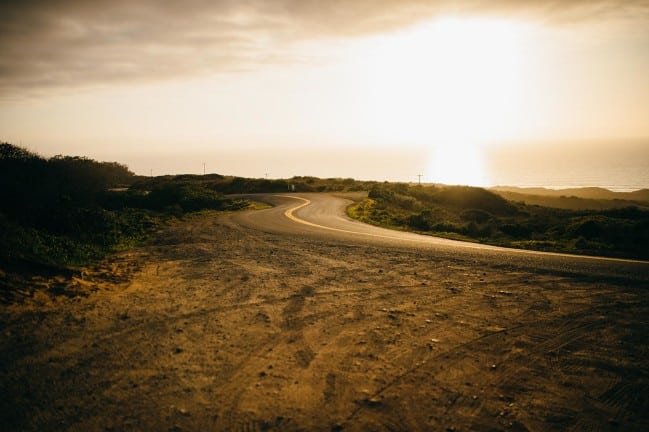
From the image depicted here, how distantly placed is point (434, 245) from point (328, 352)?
943cm

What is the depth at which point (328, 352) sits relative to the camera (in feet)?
21.7

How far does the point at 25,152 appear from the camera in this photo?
126 feet

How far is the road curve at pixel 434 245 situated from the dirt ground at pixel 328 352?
39.9 inches

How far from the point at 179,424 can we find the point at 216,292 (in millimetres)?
5033

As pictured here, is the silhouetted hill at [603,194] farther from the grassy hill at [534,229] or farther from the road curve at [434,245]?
the road curve at [434,245]

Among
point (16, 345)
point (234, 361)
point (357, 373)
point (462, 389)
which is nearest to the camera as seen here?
point (462, 389)

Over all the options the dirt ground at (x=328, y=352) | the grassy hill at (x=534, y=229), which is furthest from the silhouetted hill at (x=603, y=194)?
the dirt ground at (x=328, y=352)

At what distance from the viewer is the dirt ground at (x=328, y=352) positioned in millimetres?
5004

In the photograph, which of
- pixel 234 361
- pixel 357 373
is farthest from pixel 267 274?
pixel 357 373

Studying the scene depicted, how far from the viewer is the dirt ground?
500 cm

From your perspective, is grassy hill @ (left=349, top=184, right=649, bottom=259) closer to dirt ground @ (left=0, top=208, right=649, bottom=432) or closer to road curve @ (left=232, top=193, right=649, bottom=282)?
road curve @ (left=232, top=193, right=649, bottom=282)

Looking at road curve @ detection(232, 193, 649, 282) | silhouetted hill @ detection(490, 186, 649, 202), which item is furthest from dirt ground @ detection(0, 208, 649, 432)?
silhouetted hill @ detection(490, 186, 649, 202)

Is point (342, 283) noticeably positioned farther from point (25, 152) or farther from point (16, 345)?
point (25, 152)

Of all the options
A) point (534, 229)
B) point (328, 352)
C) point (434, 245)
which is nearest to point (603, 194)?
point (534, 229)
